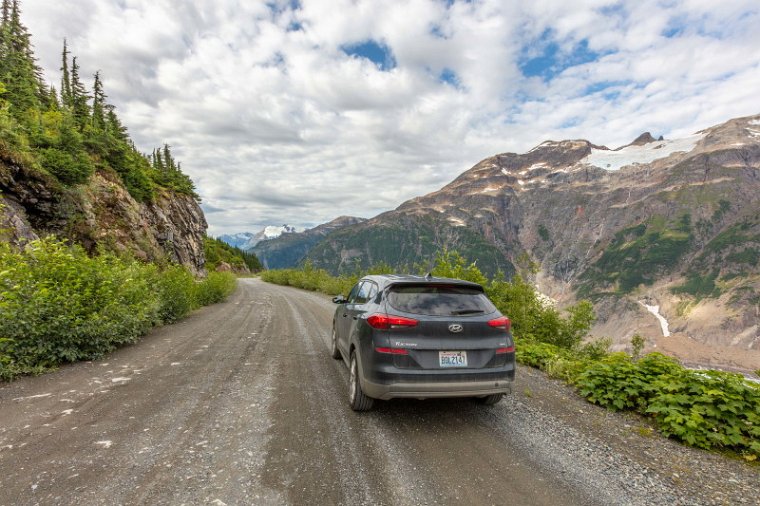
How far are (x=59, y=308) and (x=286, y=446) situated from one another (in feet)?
19.5

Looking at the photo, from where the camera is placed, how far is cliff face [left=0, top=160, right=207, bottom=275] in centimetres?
1354

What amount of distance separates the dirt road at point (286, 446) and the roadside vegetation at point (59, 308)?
561mm

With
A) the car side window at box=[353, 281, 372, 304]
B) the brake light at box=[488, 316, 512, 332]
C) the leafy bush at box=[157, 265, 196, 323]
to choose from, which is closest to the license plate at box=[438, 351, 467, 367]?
the brake light at box=[488, 316, 512, 332]

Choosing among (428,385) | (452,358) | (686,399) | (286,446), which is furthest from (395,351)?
(686,399)

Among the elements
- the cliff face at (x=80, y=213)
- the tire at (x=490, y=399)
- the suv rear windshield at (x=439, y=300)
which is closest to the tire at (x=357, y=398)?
the suv rear windshield at (x=439, y=300)

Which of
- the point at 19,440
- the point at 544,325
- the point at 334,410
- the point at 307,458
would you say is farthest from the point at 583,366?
the point at 19,440

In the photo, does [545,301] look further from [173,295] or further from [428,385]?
[173,295]

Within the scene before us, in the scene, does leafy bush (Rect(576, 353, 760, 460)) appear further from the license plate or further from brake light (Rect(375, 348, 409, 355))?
brake light (Rect(375, 348, 409, 355))

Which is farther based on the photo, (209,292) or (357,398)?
(209,292)

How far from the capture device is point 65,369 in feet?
22.1

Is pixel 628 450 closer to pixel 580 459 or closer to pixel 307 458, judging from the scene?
pixel 580 459

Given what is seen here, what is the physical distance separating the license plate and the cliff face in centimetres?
764

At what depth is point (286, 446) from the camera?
418 cm

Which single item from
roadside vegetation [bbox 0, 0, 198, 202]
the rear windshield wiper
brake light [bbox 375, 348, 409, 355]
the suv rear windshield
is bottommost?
brake light [bbox 375, 348, 409, 355]
